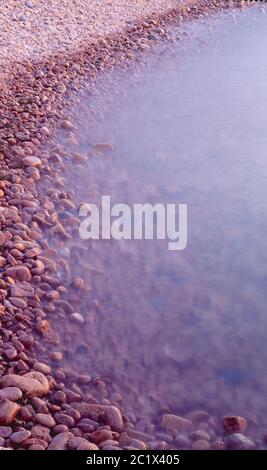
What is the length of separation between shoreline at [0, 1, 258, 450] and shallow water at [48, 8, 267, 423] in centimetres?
23

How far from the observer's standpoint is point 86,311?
15.0 ft

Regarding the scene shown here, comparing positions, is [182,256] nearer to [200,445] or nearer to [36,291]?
[36,291]

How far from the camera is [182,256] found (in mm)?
5328

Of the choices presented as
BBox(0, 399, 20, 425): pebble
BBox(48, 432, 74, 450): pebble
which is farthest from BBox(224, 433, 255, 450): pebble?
BBox(0, 399, 20, 425): pebble

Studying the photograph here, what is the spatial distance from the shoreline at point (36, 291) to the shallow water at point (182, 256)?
0.23 m

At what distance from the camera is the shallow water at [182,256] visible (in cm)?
410

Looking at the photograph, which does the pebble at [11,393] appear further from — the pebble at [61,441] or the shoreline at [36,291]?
the pebble at [61,441]

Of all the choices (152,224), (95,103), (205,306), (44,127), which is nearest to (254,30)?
(95,103)

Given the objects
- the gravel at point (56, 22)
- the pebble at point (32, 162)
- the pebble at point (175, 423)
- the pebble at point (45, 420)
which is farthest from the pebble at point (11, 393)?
the gravel at point (56, 22)

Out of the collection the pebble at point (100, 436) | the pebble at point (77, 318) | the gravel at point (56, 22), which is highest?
the gravel at point (56, 22)

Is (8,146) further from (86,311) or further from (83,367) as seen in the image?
(83,367)

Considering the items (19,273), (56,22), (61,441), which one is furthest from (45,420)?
(56,22)

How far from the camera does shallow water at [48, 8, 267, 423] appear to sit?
13.4 ft

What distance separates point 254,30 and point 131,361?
29.3 feet
